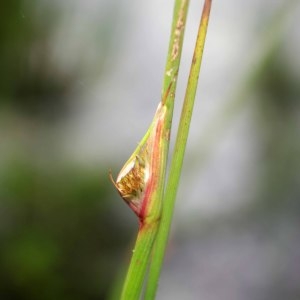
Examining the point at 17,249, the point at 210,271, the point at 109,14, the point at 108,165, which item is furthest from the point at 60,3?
the point at 210,271

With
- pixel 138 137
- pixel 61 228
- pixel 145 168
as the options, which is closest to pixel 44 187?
pixel 61 228

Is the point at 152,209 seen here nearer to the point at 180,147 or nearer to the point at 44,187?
the point at 180,147

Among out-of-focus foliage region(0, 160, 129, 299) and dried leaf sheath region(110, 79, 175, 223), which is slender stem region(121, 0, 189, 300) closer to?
dried leaf sheath region(110, 79, 175, 223)

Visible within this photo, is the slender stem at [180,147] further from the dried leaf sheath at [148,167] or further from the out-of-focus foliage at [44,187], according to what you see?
the out-of-focus foliage at [44,187]

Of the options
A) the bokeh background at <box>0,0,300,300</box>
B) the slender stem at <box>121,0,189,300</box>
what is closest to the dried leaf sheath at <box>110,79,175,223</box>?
the slender stem at <box>121,0,189,300</box>

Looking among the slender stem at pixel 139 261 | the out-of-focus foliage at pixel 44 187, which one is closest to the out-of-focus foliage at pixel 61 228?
the out-of-focus foliage at pixel 44 187
